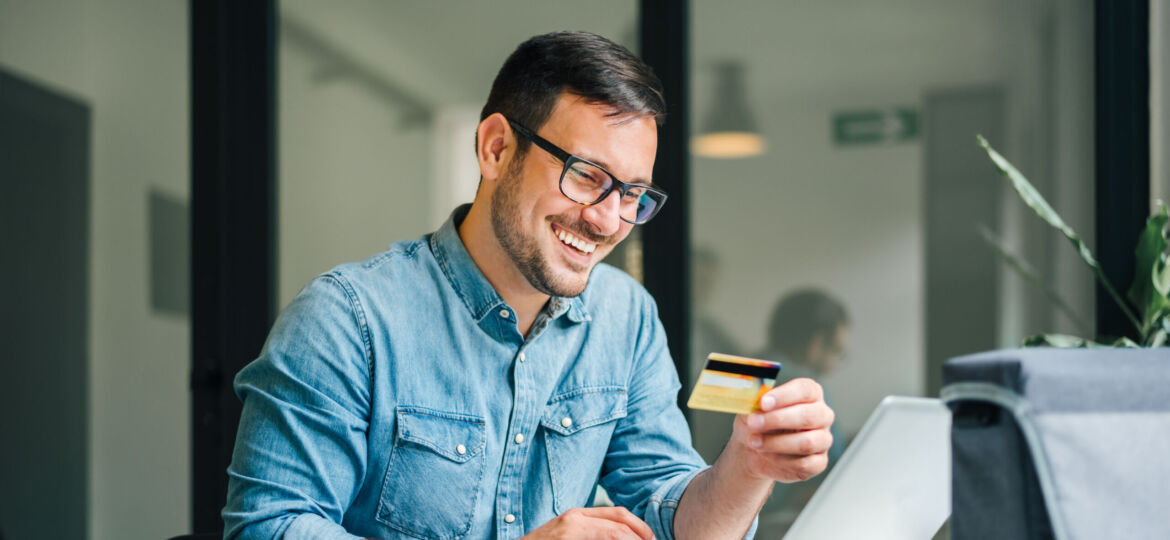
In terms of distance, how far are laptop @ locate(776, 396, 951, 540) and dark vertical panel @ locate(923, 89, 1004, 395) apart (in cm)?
160

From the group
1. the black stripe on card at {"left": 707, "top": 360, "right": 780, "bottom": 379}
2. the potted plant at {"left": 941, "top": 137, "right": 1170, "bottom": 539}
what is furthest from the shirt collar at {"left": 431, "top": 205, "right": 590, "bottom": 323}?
the potted plant at {"left": 941, "top": 137, "right": 1170, "bottom": 539}

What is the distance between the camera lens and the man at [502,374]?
119cm

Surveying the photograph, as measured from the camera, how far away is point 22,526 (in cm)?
281

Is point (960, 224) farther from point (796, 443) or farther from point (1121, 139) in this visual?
point (796, 443)

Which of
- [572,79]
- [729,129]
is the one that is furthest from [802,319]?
[572,79]

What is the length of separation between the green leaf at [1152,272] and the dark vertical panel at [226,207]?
2.15 meters

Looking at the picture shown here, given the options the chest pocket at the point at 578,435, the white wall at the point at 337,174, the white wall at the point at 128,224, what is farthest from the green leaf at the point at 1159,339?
the white wall at the point at 128,224

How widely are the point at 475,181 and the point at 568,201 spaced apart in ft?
4.67

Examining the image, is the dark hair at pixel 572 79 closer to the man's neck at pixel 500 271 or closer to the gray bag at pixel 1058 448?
the man's neck at pixel 500 271

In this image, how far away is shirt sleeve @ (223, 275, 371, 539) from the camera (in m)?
1.14

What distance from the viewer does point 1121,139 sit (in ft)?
7.52

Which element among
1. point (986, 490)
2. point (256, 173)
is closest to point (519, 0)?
point (256, 173)

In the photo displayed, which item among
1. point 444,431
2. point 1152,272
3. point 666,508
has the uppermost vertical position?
point 1152,272

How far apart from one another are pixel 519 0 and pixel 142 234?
1.31 meters
